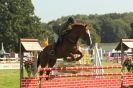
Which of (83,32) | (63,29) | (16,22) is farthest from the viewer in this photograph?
(16,22)

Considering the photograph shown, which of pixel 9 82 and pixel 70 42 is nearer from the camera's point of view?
pixel 70 42

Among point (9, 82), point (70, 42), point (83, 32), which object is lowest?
point (9, 82)

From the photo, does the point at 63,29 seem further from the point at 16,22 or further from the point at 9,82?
the point at 16,22

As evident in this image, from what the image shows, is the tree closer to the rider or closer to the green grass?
the green grass

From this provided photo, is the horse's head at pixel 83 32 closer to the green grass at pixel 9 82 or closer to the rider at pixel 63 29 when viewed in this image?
the rider at pixel 63 29

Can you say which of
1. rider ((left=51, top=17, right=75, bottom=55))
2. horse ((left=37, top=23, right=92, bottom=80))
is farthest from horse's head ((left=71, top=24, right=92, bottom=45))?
rider ((left=51, top=17, right=75, bottom=55))

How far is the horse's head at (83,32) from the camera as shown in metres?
13.5

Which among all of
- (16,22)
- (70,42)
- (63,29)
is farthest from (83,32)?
(16,22)

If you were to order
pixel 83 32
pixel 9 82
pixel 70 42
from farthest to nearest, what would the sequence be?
pixel 9 82, pixel 70 42, pixel 83 32

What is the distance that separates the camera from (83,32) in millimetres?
13781

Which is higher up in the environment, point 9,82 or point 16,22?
point 16,22

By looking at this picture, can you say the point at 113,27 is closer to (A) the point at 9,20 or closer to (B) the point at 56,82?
(A) the point at 9,20

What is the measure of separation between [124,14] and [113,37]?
26734 mm

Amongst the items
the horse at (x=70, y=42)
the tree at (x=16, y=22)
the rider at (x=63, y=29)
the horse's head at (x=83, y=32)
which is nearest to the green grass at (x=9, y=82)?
the horse at (x=70, y=42)
